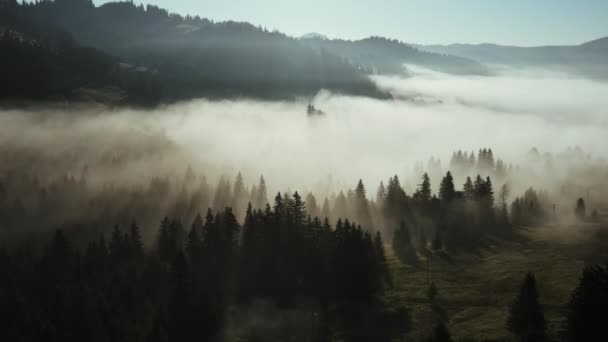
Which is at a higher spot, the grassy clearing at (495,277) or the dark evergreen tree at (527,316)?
the dark evergreen tree at (527,316)

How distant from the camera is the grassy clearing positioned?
90.5 metres

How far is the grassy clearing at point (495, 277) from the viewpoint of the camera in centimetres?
9050

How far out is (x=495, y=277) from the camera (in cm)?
11206

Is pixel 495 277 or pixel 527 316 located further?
pixel 495 277

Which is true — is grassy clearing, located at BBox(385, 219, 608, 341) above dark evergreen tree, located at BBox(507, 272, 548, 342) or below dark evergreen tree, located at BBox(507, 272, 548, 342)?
below

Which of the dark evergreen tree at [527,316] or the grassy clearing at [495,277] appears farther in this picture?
the grassy clearing at [495,277]

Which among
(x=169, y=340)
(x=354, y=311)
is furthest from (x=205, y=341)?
(x=354, y=311)

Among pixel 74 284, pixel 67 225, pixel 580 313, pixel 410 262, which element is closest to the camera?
pixel 580 313

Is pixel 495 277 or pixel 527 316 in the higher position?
pixel 527 316

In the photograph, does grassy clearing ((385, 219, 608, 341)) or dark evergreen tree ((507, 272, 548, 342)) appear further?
grassy clearing ((385, 219, 608, 341))

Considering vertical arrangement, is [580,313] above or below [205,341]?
above

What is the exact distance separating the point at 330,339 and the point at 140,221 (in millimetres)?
110831

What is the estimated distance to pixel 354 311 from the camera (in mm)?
101750

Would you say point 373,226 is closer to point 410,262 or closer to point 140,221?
point 410,262
